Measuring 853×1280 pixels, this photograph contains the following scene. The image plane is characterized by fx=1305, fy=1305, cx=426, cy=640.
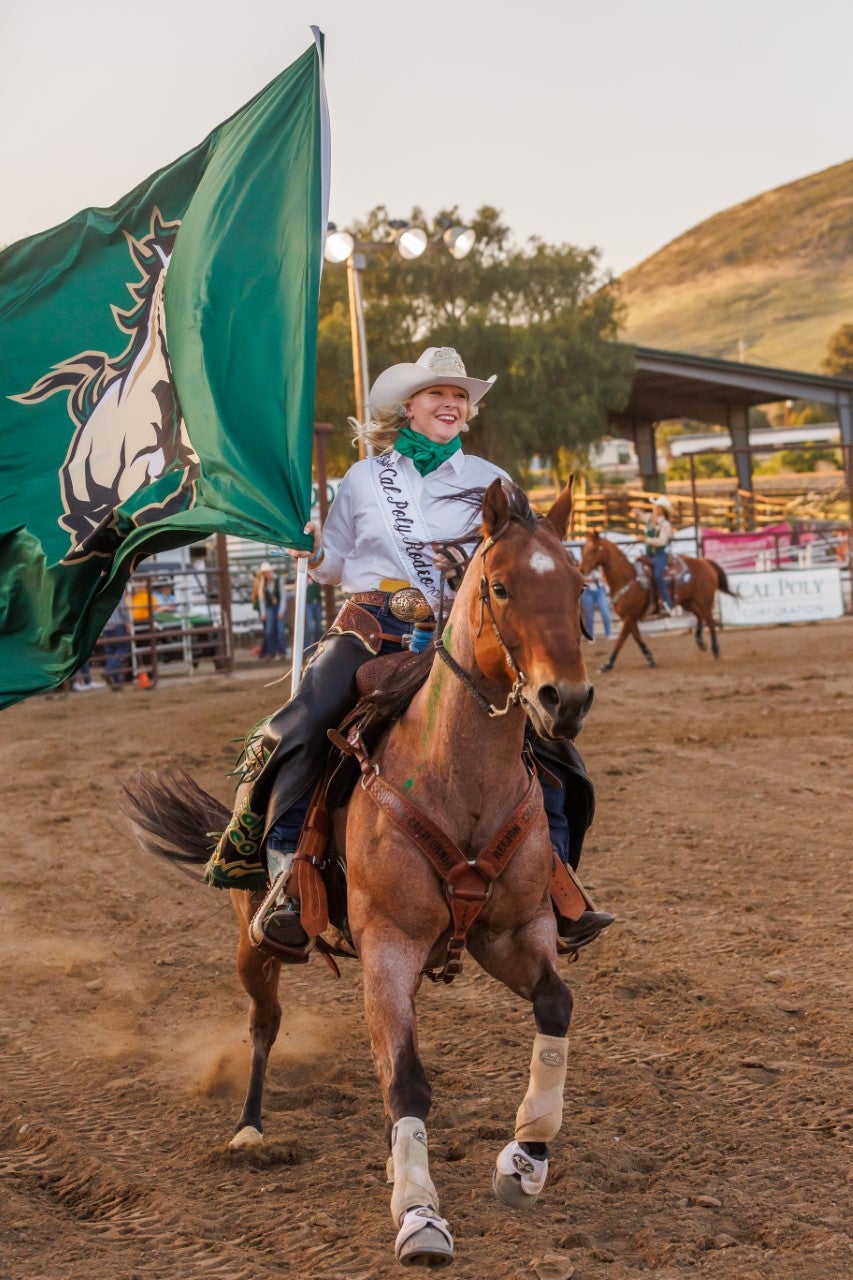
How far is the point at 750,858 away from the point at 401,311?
38.1 metres

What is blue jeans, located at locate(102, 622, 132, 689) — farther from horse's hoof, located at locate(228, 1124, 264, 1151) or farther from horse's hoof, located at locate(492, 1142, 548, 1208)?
horse's hoof, located at locate(492, 1142, 548, 1208)

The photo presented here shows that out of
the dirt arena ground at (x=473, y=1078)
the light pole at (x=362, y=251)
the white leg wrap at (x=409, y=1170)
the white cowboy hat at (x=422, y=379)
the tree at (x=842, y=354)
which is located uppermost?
the tree at (x=842, y=354)

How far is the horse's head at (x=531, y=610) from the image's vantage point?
3.04 meters

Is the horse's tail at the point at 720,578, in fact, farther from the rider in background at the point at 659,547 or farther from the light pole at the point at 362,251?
the light pole at the point at 362,251

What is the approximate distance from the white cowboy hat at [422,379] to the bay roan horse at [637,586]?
50.1ft

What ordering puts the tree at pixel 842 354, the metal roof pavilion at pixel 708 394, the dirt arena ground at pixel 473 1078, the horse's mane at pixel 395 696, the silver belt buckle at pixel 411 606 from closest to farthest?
1. the dirt arena ground at pixel 473 1078
2. the horse's mane at pixel 395 696
3. the silver belt buckle at pixel 411 606
4. the metal roof pavilion at pixel 708 394
5. the tree at pixel 842 354

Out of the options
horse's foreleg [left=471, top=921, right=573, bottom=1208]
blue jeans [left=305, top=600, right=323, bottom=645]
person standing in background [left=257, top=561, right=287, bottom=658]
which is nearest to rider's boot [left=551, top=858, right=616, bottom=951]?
horse's foreleg [left=471, top=921, right=573, bottom=1208]

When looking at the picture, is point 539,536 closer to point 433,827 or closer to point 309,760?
point 433,827

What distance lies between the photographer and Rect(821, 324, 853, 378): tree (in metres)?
99.3

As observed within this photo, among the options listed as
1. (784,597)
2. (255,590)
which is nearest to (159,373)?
(255,590)

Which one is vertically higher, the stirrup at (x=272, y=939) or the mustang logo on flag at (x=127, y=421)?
the mustang logo on flag at (x=127, y=421)

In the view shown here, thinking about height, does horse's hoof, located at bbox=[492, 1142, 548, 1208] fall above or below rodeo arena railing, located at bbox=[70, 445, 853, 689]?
below

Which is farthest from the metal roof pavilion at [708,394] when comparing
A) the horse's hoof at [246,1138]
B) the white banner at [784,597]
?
the horse's hoof at [246,1138]

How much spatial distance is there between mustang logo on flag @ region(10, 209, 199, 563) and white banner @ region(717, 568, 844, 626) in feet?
69.9
